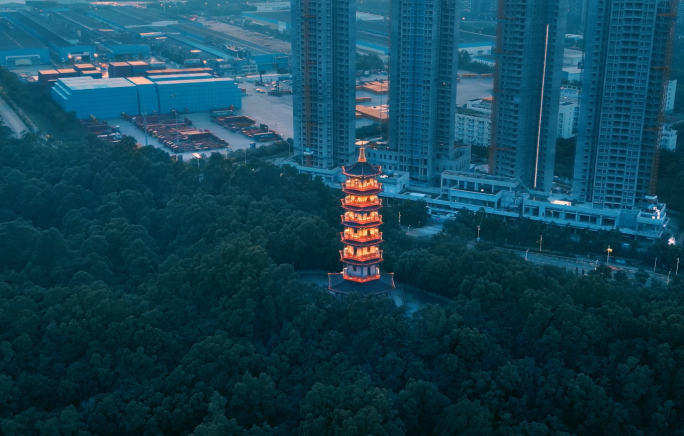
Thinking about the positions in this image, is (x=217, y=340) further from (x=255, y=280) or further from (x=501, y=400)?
(x=501, y=400)

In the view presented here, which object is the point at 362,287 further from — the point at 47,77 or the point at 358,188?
the point at 47,77

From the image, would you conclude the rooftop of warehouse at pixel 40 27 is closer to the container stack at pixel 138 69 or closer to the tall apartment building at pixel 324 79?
the container stack at pixel 138 69

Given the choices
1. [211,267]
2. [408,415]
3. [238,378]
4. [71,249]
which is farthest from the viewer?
[71,249]

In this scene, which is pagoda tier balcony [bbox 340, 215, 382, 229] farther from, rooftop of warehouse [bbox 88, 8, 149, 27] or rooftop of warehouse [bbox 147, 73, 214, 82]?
rooftop of warehouse [bbox 88, 8, 149, 27]

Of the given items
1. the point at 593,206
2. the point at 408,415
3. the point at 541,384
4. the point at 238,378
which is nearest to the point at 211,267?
the point at 238,378

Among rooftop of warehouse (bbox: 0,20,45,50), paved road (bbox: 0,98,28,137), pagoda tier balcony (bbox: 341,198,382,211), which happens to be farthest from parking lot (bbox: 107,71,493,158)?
pagoda tier balcony (bbox: 341,198,382,211)

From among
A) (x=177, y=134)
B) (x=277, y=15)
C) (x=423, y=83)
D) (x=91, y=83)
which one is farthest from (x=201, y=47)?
(x=423, y=83)

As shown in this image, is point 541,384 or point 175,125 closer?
point 541,384
